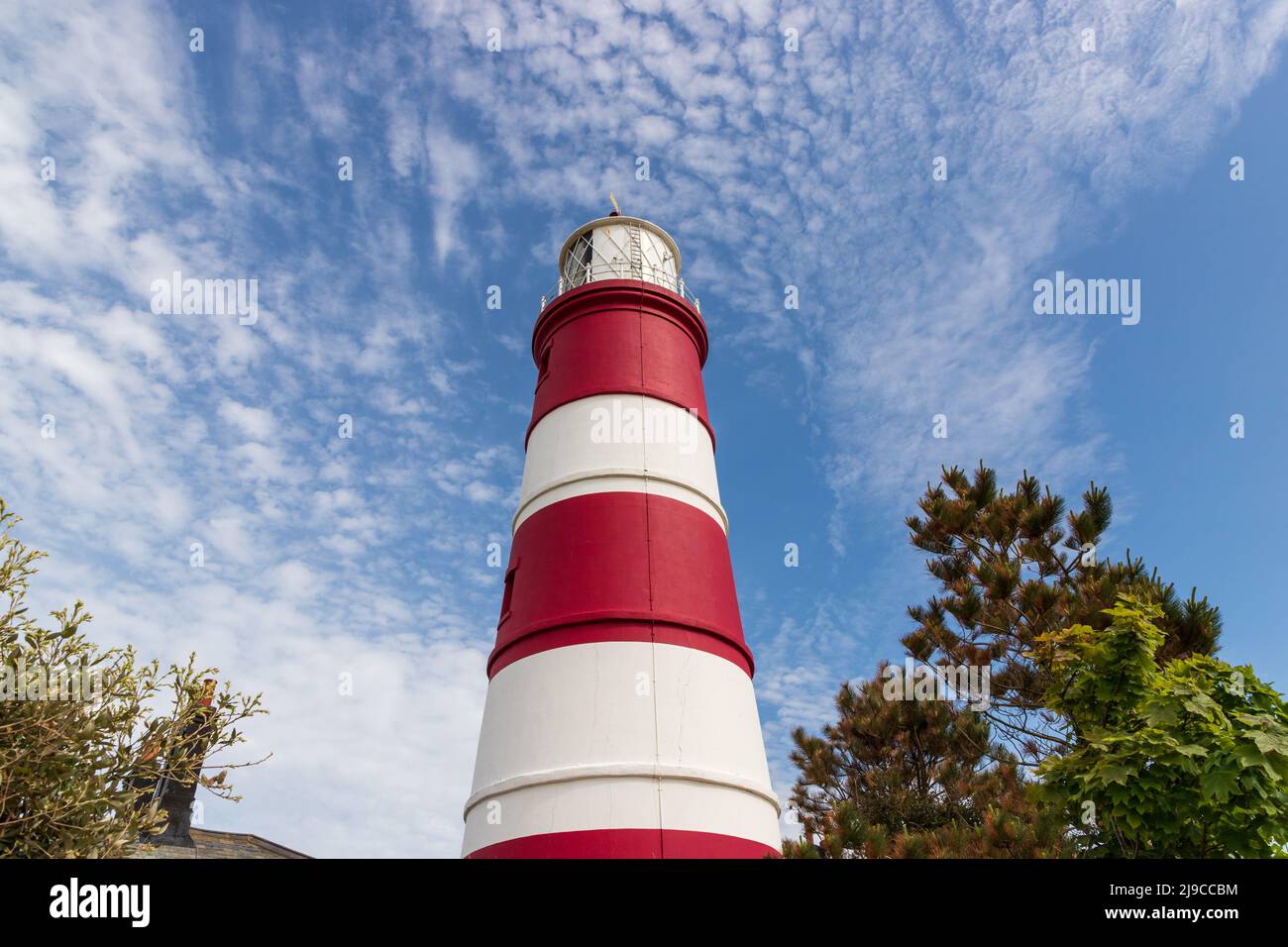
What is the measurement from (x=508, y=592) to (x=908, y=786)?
10.5 metres

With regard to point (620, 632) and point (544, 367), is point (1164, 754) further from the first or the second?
point (544, 367)

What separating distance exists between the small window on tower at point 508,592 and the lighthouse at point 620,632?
0.03 m

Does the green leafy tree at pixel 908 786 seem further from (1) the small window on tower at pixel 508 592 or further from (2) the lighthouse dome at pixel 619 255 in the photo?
(2) the lighthouse dome at pixel 619 255

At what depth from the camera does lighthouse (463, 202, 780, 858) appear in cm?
1005

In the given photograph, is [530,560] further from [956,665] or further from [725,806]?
[956,665]

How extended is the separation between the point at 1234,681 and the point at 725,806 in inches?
228

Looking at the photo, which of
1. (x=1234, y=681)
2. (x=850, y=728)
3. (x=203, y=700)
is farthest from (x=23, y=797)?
(x=850, y=728)

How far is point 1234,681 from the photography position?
8.16 m

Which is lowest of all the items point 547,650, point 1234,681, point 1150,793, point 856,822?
point 856,822

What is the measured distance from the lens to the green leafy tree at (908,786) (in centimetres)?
1112

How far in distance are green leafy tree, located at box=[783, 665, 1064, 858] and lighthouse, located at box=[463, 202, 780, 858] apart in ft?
6.03

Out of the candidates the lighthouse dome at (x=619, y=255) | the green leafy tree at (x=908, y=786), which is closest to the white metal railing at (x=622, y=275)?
the lighthouse dome at (x=619, y=255)

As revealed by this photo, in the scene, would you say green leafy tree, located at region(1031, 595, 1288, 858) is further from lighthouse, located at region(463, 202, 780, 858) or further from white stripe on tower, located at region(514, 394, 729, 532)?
white stripe on tower, located at region(514, 394, 729, 532)

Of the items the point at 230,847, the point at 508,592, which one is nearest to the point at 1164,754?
the point at 508,592
